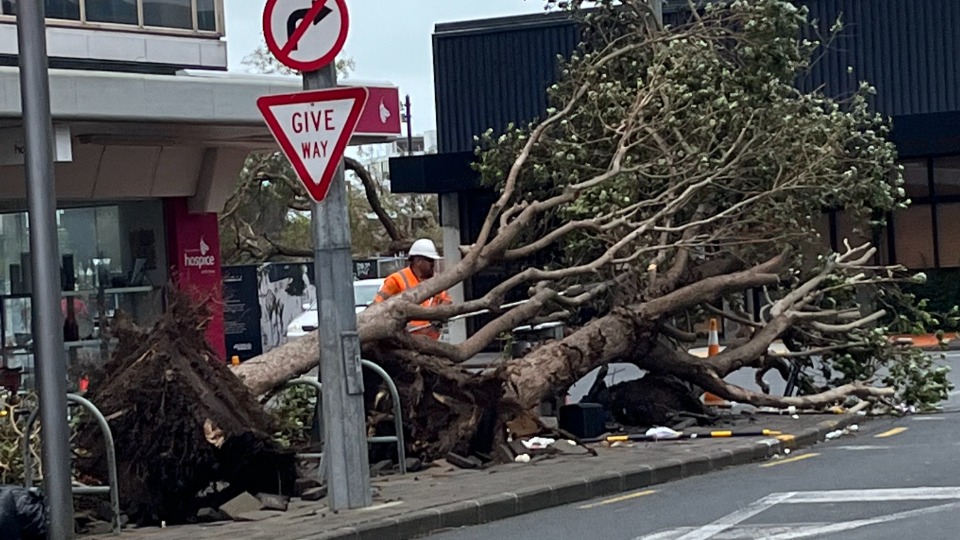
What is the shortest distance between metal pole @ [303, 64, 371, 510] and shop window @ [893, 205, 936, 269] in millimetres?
23152

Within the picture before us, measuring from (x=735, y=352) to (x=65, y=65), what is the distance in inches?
344

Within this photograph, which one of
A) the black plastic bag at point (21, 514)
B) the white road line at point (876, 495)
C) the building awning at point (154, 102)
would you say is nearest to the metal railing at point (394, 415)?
the black plastic bag at point (21, 514)

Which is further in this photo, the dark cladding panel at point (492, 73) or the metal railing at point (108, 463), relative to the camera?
the dark cladding panel at point (492, 73)

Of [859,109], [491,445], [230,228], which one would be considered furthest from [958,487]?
[230,228]

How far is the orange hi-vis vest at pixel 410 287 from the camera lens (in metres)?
13.0

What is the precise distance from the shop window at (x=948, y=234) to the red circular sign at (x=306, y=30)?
77.3ft

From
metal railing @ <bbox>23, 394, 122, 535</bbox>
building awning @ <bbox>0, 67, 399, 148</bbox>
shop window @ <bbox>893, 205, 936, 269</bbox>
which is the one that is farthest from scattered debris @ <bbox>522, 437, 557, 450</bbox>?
shop window @ <bbox>893, 205, 936, 269</bbox>

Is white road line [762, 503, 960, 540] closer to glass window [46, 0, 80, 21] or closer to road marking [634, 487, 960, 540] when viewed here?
road marking [634, 487, 960, 540]

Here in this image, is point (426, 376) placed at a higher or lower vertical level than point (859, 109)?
lower

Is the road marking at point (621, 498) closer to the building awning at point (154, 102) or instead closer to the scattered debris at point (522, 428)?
the scattered debris at point (522, 428)

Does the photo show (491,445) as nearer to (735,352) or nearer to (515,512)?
(515,512)

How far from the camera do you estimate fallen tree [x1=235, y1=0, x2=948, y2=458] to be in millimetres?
13414

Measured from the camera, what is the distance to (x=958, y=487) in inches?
380

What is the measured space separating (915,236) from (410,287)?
67.3 feet
